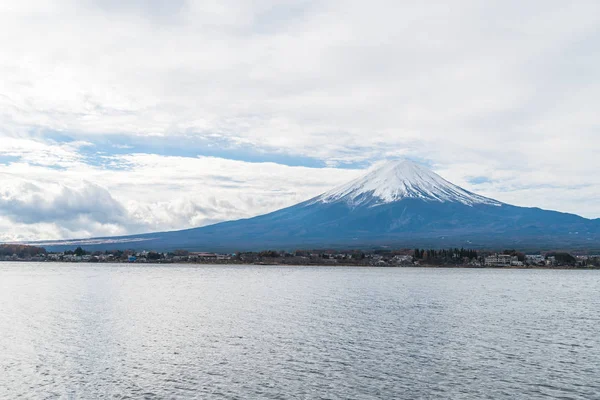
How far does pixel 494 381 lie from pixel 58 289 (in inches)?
2176

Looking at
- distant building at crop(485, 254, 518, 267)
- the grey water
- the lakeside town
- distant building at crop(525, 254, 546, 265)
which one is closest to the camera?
the grey water

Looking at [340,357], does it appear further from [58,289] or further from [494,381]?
[58,289]

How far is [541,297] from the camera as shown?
58219 millimetres

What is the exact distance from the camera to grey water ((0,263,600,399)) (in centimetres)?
2041

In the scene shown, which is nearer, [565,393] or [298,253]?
[565,393]

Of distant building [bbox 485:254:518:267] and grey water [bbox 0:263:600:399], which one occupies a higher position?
distant building [bbox 485:254:518:267]

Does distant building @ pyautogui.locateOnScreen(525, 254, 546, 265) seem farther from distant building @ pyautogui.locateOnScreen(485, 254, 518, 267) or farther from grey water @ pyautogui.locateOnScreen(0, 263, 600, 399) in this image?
grey water @ pyautogui.locateOnScreen(0, 263, 600, 399)

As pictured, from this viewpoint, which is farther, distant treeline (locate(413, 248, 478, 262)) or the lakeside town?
distant treeline (locate(413, 248, 478, 262))

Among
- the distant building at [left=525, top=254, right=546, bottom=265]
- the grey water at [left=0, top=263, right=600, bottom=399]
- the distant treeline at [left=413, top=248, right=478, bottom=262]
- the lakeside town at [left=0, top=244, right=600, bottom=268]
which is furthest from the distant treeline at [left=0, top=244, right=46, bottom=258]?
the distant building at [left=525, top=254, right=546, bottom=265]

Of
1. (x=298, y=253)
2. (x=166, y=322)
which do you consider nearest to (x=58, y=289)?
(x=166, y=322)

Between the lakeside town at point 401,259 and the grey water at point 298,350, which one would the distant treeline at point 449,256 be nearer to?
the lakeside town at point 401,259

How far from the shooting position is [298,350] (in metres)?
27.2

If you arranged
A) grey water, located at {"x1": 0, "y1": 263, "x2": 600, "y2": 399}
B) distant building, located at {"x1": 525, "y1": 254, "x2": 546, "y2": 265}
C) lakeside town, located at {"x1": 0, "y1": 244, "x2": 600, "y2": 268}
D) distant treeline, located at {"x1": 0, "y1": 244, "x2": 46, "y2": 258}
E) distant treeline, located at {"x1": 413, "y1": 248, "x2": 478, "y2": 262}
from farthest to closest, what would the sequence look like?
distant treeline, located at {"x1": 0, "y1": 244, "x2": 46, "y2": 258} → distant treeline, located at {"x1": 413, "y1": 248, "x2": 478, "y2": 262} → distant building, located at {"x1": 525, "y1": 254, "x2": 546, "y2": 265} → lakeside town, located at {"x1": 0, "y1": 244, "x2": 600, "y2": 268} → grey water, located at {"x1": 0, "y1": 263, "x2": 600, "y2": 399}

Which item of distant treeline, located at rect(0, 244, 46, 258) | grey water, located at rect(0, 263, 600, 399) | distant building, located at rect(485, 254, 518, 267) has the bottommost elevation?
grey water, located at rect(0, 263, 600, 399)
